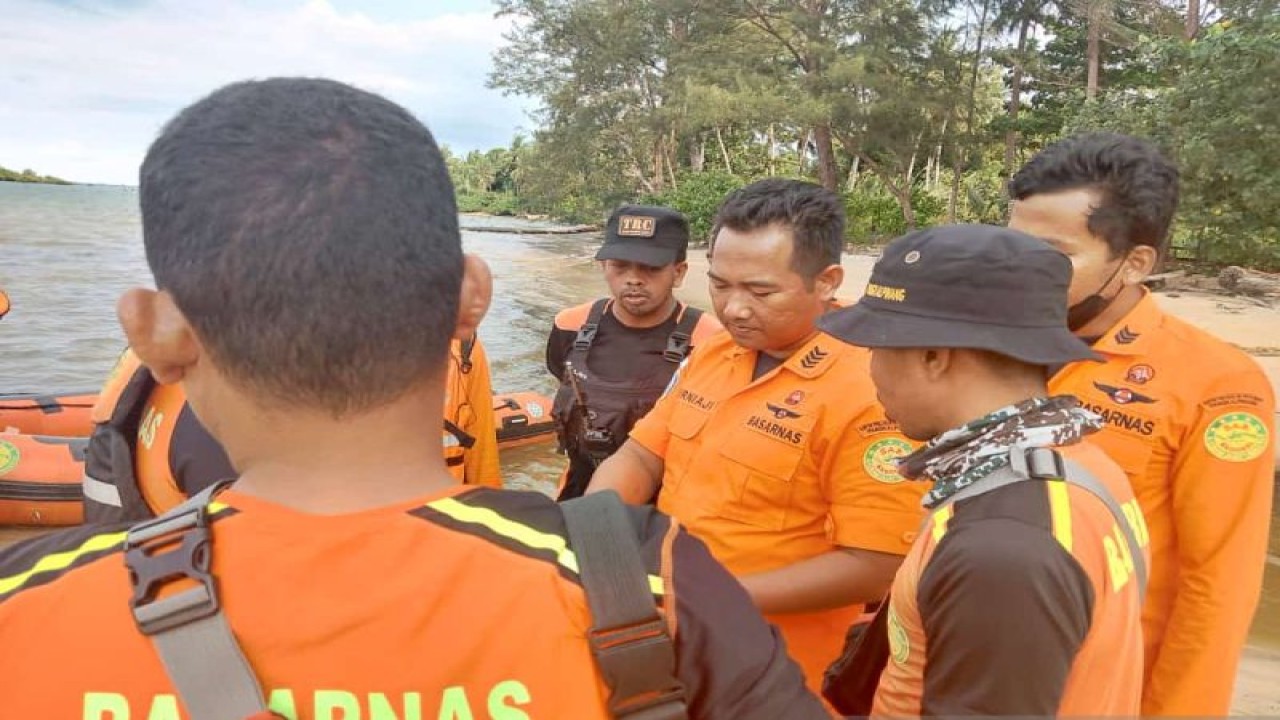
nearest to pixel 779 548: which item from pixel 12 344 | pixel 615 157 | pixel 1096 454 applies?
pixel 1096 454

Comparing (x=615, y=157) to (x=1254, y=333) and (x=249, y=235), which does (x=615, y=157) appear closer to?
(x=1254, y=333)

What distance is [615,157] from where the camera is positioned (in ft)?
121

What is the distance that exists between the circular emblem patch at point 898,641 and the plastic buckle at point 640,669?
746 mm

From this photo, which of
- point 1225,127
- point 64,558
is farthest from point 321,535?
point 1225,127

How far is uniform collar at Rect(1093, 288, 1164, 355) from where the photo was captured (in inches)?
87.6

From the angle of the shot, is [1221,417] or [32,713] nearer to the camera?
[32,713]

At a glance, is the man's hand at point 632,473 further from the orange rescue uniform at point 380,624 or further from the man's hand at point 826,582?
the orange rescue uniform at point 380,624

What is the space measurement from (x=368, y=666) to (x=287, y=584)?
11cm

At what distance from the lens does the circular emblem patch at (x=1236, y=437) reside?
202cm

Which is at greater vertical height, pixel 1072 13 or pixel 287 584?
pixel 1072 13

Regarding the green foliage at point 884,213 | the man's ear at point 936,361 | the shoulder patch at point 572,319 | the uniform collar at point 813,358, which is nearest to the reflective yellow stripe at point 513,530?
the man's ear at point 936,361

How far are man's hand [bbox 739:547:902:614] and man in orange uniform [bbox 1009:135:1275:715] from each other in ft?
2.14

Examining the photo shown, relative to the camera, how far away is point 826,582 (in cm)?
209

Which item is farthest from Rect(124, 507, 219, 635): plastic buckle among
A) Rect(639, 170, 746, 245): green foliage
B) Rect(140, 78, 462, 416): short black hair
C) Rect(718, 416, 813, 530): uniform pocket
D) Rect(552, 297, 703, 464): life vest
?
Rect(639, 170, 746, 245): green foliage
